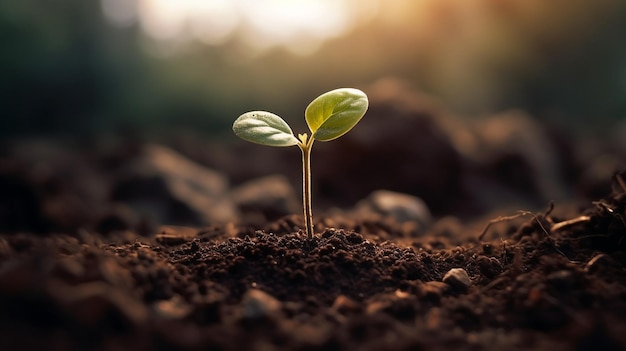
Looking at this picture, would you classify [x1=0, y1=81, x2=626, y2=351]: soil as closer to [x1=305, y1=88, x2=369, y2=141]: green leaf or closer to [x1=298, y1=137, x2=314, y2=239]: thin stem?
[x1=298, y1=137, x2=314, y2=239]: thin stem

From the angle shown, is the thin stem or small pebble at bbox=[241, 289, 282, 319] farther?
the thin stem

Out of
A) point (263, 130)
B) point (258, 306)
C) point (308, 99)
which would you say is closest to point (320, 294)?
point (258, 306)

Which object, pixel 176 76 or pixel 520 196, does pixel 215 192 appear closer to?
pixel 520 196

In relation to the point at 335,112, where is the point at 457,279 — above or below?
below

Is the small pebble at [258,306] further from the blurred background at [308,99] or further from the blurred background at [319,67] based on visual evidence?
the blurred background at [319,67]

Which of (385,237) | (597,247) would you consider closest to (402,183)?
(385,237)

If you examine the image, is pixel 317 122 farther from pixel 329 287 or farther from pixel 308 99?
pixel 308 99

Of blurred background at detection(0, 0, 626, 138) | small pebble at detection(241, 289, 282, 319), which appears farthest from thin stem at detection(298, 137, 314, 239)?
blurred background at detection(0, 0, 626, 138)
